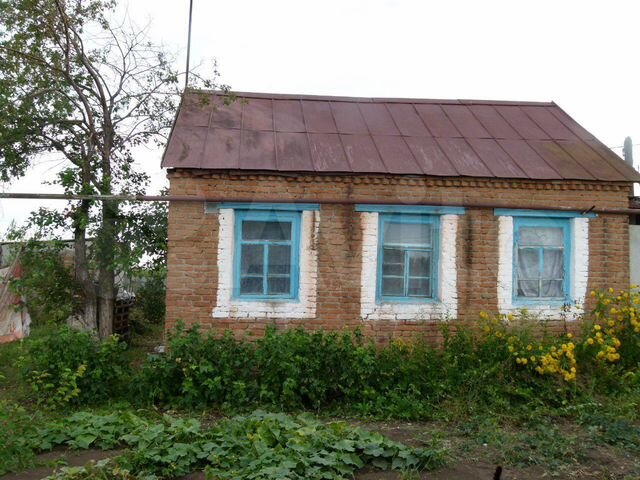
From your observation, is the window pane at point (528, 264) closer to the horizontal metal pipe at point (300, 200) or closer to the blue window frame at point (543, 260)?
the blue window frame at point (543, 260)

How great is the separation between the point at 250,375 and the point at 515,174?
463cm

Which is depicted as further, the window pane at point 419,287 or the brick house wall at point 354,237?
the window pane at point 419,287

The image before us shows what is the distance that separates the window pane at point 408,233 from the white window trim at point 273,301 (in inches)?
42.2

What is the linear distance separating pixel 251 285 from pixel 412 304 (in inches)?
90.0

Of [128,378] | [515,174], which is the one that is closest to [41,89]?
[128,378]

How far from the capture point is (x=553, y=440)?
18.9 feet

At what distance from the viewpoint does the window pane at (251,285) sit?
26.8ft

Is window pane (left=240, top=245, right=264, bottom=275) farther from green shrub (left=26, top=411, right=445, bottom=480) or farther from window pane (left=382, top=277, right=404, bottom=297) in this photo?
green shrub (left=26, top=411, right=445, bottom=480)

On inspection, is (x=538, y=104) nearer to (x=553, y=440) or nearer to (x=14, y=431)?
(x=553, y=440)

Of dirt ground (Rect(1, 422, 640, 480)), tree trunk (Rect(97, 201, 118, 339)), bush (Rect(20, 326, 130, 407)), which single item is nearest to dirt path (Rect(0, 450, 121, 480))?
dirt ground (Rect(1, 422, 640, 480))

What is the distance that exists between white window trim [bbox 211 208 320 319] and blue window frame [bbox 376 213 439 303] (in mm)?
1011

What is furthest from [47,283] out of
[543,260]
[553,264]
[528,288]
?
[553,264]

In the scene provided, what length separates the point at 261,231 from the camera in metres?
8.20

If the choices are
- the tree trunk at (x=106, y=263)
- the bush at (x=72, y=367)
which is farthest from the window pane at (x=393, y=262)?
the tree trunk at (x=106, y=263)
